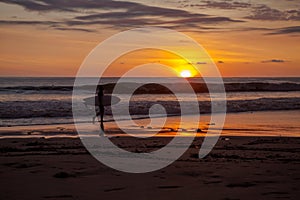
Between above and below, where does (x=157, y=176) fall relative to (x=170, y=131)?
above

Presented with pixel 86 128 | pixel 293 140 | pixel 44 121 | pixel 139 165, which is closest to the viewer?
pixel 139 165

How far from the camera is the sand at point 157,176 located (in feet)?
21.6

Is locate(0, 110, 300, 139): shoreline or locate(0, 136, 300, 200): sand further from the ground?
locate(0, 136, 300, 200): sand

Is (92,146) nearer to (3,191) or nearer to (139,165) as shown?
(139,165)

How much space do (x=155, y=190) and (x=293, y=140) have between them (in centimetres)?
845

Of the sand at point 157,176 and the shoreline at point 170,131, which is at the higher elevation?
the sand at point 157,176

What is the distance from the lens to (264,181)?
7.42 metres

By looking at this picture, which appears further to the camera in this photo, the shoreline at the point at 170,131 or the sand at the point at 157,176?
the shoreline at the point at 170,131

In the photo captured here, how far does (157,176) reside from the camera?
7.95 metres

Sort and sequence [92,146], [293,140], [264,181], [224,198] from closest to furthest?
[224,198], [264,181], [92,146], [293,140]

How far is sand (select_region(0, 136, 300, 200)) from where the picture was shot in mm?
6598

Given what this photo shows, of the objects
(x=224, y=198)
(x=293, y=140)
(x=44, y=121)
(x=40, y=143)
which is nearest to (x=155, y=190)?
(x=224, y=198)

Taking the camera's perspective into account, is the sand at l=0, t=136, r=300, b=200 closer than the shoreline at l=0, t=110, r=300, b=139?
Yes

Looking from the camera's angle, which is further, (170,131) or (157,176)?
(170,131)
